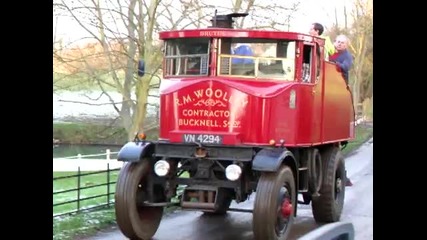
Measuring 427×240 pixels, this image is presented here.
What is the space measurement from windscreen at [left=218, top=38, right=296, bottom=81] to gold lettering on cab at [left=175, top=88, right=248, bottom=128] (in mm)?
374

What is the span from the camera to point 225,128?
7445 millimetres

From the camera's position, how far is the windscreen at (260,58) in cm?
764

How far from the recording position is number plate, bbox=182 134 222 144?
734cm

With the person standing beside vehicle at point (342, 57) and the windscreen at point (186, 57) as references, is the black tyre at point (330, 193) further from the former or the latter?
the windscreen at point (186, 57)

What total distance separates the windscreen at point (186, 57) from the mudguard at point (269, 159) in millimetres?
1284

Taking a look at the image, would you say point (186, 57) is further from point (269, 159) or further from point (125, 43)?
point (125, 43)

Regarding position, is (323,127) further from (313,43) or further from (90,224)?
(90,224)

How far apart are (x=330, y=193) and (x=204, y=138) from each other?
2.39 metres

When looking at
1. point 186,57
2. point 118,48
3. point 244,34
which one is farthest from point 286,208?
point 118,48

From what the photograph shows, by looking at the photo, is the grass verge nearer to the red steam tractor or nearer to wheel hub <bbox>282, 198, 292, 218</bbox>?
the red steam tractor

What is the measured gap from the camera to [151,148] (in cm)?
764

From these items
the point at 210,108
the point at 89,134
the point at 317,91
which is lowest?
the point at 89,134

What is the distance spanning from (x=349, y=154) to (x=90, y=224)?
1217cm
